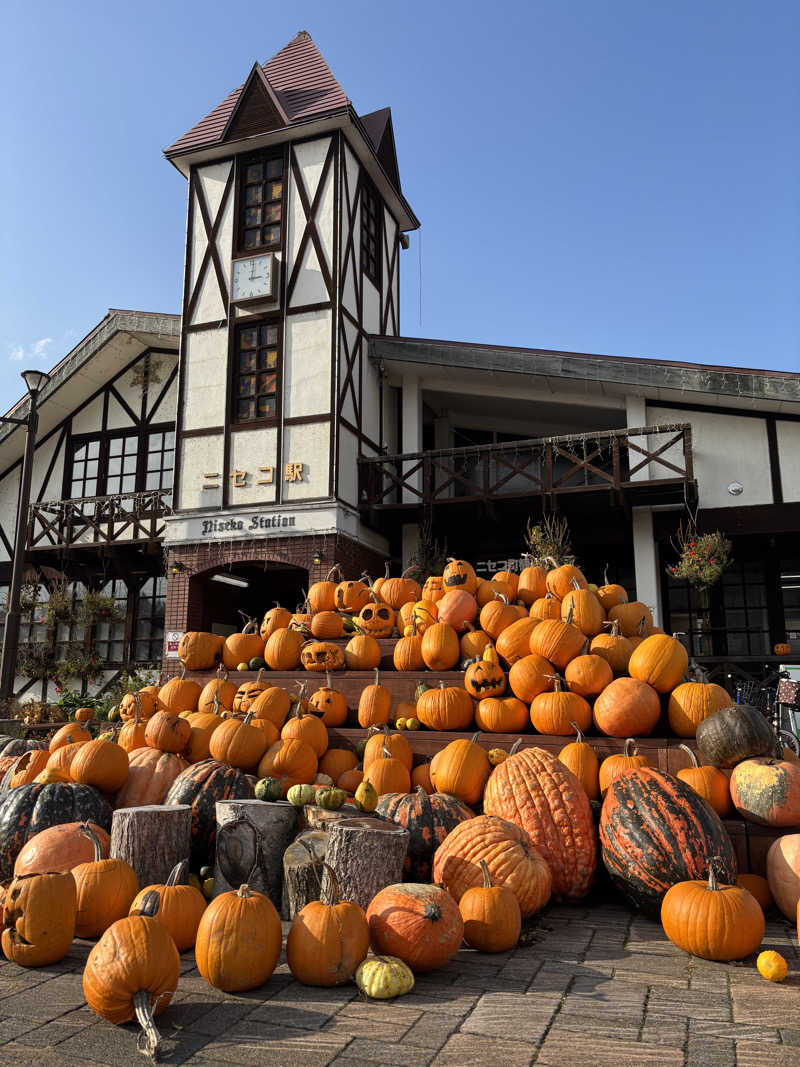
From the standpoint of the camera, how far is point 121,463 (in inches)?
687

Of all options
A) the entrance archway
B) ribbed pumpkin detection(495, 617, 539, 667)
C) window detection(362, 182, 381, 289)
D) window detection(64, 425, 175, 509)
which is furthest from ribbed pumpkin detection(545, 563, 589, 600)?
window detection(64, 425, 175, 509)

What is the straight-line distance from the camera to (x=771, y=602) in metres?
12.9

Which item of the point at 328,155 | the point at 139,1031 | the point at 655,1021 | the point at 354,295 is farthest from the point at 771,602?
the point at 139,1031

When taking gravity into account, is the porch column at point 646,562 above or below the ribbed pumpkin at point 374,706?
above

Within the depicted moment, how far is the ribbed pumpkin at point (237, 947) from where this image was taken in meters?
3.12

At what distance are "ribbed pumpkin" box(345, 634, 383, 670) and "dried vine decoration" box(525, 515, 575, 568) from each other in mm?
3811

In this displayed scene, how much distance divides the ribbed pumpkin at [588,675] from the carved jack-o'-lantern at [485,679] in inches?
22.6

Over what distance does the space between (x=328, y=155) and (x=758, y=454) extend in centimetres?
856

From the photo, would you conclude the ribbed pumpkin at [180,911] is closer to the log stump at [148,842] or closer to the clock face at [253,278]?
the log stump at [148,842]

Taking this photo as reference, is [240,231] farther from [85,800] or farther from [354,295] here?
[85,800]

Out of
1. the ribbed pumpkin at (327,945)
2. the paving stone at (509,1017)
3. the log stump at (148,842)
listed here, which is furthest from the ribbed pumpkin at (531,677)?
the paving stone at (509,1017)

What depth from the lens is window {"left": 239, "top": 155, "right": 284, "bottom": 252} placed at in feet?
45.3

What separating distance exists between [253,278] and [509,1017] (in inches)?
500

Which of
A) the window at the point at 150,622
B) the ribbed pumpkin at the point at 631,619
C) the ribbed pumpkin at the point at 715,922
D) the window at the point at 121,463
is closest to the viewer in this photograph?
the ribbed pumpkin at the point at 715,922
